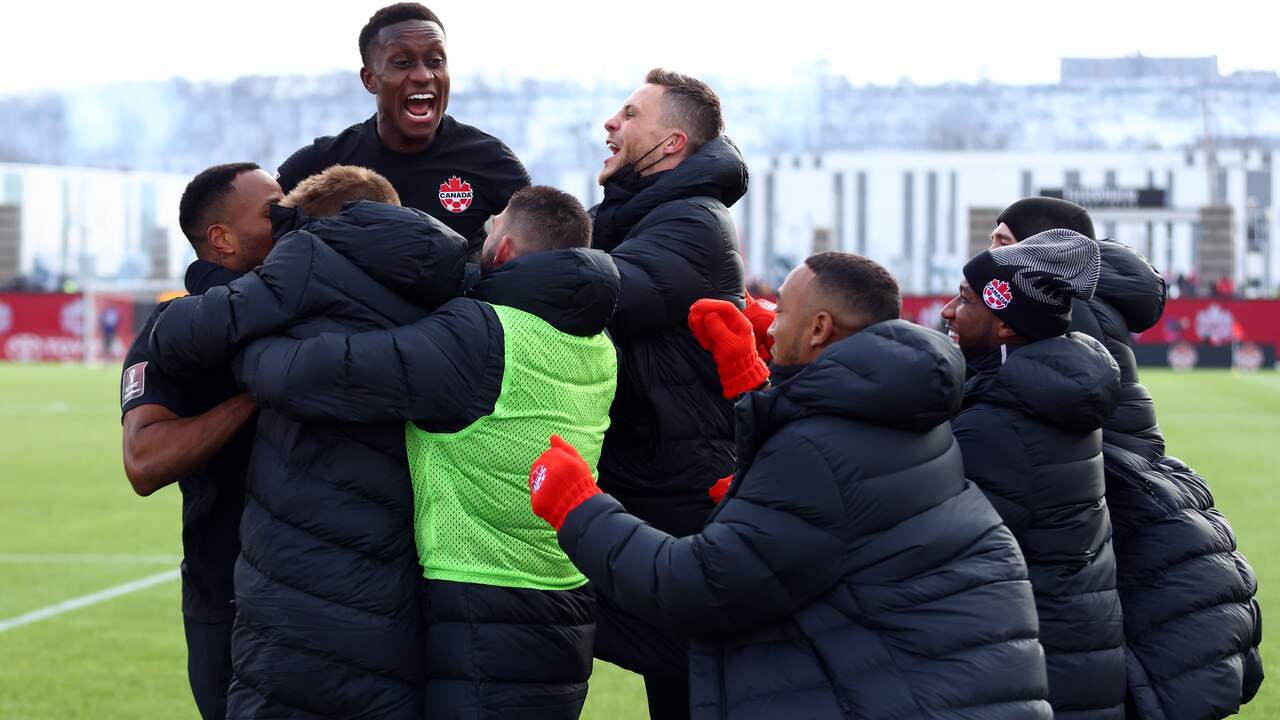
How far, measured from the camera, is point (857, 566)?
9.59 feet

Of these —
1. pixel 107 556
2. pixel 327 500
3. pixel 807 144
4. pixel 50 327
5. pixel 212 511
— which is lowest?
pixel 107 556

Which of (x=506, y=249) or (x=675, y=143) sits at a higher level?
(x=675, y=143)

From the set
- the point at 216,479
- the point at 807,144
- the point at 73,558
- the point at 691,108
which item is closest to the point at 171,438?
the point at 216,479

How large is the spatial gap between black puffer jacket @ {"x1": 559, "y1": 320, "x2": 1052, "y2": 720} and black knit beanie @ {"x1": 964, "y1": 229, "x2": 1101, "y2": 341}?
2.27 feet

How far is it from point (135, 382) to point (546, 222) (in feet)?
3.05

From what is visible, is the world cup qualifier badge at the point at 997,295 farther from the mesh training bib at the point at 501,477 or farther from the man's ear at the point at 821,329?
the mesh training bib at the point at 501,477

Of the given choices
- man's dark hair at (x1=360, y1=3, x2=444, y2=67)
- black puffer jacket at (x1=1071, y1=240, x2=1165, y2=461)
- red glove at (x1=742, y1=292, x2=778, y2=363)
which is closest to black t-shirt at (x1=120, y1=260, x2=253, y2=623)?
man's dark hair at (x1=360, y1=3, x2=444, y2=67)

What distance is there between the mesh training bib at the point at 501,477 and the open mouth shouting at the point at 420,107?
3.91 feet

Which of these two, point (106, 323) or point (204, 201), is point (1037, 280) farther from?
point (106, 323)

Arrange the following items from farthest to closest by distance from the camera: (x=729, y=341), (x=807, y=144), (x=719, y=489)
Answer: (x=807, y=144) < (x=719, y=489) < (x=729, y=341)

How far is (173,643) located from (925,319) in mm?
28030

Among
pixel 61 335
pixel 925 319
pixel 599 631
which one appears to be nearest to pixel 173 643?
pixel 599 631

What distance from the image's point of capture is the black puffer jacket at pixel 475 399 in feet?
10.4

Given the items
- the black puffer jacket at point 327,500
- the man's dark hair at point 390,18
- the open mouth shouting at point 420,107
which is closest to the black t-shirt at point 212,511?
the black puffer jacket at point 327,500
